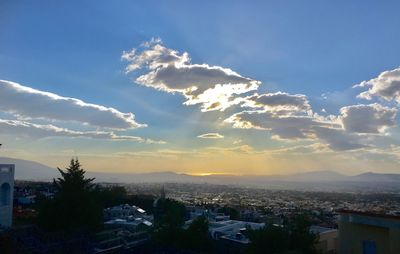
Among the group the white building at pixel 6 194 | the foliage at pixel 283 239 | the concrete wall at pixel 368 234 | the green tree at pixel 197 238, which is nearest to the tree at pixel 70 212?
the white building at pixel 6 194

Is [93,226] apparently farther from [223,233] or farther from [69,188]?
[223,233]

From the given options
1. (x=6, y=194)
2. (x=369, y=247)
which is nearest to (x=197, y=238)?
(x=369, y=247)

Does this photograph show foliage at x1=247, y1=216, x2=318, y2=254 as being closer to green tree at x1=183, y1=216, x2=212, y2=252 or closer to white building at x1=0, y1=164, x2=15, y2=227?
Result: green tree at x1=183, y1=216, x2=212, y2=252

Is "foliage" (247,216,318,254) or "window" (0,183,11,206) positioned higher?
"window" (0,183,11,206)

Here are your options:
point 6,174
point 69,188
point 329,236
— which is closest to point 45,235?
point 69,188

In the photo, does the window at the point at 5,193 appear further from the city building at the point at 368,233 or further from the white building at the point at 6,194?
the city building at the point at 368,233

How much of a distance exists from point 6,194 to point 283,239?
542 inches

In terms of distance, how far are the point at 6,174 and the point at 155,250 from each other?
9631mm

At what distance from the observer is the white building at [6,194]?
20.9 meters

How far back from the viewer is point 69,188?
2142 centimetres

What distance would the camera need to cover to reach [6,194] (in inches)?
836

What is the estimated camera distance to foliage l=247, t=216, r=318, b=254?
16469 millimetres

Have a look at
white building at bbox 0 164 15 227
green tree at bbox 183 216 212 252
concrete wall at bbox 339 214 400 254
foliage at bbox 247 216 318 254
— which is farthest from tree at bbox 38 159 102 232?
concrete wall at bbox 339 214 400 254

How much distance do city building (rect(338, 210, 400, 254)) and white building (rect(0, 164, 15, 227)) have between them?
15.6 m
